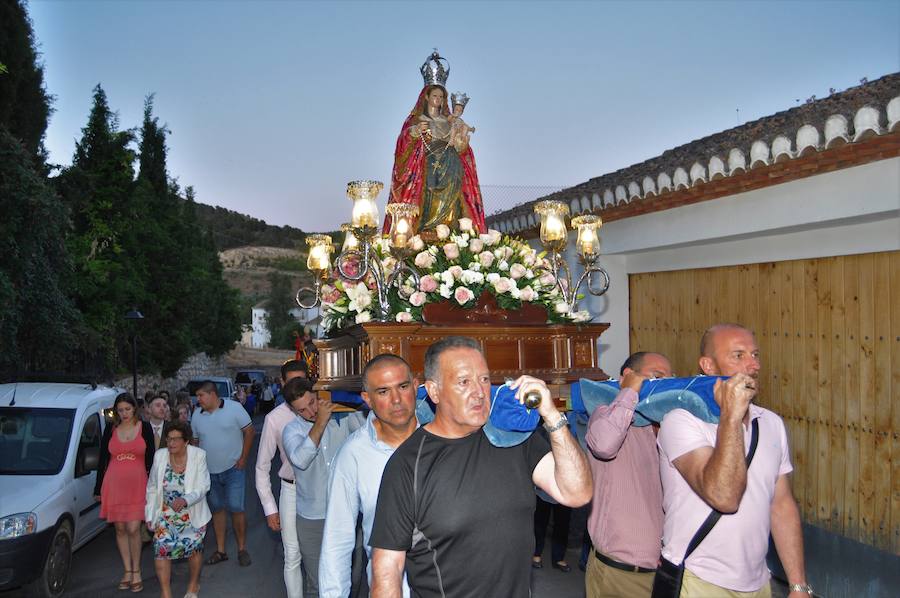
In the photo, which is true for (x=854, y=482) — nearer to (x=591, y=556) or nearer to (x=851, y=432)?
(x=851, y=432)

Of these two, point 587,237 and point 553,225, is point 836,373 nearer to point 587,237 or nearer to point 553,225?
point 587,237

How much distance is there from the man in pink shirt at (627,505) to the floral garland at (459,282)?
1.49 m

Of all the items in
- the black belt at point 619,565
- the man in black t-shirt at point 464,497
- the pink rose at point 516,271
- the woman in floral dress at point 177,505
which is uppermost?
the pink rose at point 516,271

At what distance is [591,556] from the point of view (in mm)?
4270

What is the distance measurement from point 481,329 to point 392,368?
159cm

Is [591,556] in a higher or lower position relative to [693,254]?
lower

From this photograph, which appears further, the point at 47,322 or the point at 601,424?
the point at 47,322

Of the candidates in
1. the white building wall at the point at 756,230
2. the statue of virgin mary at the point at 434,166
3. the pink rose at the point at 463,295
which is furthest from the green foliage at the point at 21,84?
the pink rose at the point at 463,295

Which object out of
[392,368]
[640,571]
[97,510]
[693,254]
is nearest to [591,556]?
[640,571]

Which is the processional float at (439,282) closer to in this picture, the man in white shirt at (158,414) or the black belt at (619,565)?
the black belt at (619,565)

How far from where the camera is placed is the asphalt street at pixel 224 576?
23.5 ft

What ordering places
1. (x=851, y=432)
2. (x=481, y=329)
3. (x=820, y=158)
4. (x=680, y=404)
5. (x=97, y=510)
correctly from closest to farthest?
(x=680, y=404), (x=481, y=329), (x=820, y=158), (x=851, y=432), (x=97, y=510)

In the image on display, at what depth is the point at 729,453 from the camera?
3.11 m

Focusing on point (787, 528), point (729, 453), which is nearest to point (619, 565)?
point (787, 528)
